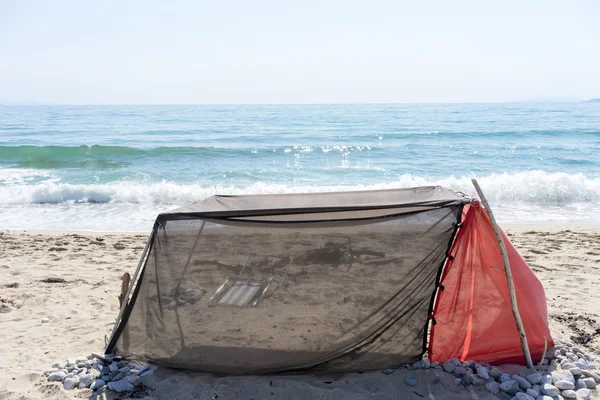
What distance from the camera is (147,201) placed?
1430 cm

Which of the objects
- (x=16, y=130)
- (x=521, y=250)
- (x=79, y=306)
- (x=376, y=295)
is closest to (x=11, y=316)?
(x=79, y=306)

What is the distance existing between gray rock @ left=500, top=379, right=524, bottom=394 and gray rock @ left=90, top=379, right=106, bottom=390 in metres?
3.38

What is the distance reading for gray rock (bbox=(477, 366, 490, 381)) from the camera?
14.3ft

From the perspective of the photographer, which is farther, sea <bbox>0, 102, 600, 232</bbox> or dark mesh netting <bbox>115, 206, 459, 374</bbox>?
sea <bbox>0, 102, 600, 232</bbox>

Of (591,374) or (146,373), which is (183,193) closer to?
(146,373)

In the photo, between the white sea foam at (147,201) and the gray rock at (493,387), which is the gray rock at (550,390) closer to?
the gray rock at (493,387)

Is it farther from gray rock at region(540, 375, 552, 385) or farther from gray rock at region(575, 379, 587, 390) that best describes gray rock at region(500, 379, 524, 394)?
gray rock at region(575, 379, 587, 390)

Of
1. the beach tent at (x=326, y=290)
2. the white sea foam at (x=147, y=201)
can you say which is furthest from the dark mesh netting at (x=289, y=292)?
the white sea foam at (x=147, y=201)

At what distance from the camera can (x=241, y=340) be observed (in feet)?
14.8

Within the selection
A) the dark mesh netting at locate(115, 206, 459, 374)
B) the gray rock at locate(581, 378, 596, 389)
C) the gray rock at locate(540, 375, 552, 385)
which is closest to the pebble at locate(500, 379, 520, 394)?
the gray rock at locate(540, 375, 552, 385)

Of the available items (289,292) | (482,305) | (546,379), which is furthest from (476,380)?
(289,292)

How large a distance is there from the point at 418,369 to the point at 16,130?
111ft

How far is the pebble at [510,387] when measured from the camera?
415cm

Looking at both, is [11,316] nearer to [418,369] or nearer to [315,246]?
[315,246]
